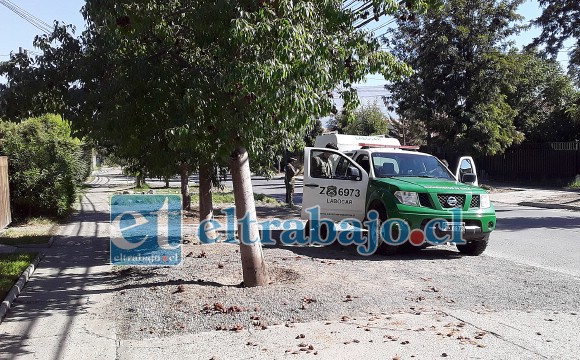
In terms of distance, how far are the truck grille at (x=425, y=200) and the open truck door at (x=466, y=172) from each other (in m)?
1.54

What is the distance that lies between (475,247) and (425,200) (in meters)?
1.46

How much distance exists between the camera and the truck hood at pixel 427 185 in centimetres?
987

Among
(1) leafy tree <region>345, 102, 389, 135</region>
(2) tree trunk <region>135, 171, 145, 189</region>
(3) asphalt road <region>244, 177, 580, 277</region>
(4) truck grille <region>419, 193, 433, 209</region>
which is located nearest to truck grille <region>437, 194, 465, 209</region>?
(4) truck grille <region>419, 193, 433, 209</region>

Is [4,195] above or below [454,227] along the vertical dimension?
above

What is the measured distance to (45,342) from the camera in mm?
5902

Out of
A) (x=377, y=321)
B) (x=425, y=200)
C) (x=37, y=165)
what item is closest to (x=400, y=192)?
(x=425, y=200)

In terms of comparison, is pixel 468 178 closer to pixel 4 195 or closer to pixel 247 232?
pixel 247 232

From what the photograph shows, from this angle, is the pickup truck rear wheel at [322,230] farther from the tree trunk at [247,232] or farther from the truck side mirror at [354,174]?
the tree trunk at [247,232]

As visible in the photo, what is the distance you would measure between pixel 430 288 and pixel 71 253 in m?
7.05

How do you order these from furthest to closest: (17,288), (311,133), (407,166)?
(311,133) → (407,166) → (17,288)

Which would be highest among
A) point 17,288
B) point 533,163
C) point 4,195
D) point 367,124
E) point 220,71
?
point 367,124

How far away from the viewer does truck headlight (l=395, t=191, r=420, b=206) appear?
984cm

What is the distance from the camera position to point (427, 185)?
33.1 ft

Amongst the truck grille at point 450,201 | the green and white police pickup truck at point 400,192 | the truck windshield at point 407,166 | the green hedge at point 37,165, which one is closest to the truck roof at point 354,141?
→ the green and white police pickup truck at point 400,192
